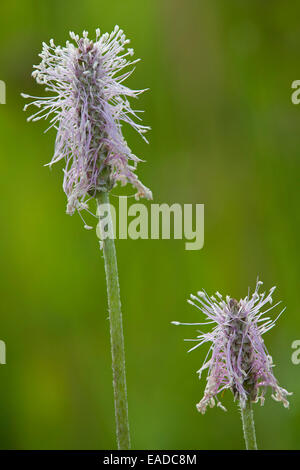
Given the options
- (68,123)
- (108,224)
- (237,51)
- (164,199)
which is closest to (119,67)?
(68,123)

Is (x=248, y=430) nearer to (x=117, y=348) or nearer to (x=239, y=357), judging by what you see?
(x=239, y=357)

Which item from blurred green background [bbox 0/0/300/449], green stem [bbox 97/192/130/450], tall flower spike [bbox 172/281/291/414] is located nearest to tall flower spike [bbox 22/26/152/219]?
green stem [bbox 97/192/130/450]

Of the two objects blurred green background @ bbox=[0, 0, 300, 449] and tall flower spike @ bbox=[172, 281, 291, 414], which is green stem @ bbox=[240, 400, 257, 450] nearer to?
tall flower spike @ bbox=[172, 281, 291, 414]

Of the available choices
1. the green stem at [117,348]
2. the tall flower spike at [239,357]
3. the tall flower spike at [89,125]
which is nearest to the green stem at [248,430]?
the tall flower spike at [239,357]

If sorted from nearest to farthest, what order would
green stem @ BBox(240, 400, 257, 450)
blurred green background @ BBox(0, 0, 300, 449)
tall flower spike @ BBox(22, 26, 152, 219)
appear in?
green stem @ BBox(240, 400, 257, 450) → tall flower spike @ BBox(22, 26, 152, 219) → blurred green background @ BBox(0, 0, 300, 449)

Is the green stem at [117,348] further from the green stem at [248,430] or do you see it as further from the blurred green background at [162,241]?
the blurred green background at [162,241]

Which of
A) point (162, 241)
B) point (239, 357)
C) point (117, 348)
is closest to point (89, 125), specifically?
point (117, 348)

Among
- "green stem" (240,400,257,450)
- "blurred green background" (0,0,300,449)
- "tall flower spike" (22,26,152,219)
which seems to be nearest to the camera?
"green stem" (240,400,257,450)
